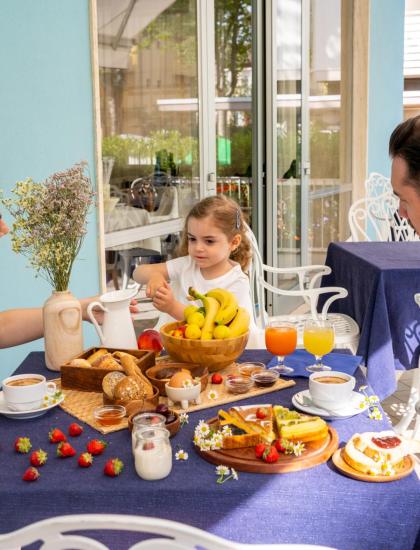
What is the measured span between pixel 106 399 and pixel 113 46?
3101mm

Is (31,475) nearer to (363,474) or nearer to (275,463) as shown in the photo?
(275,463)

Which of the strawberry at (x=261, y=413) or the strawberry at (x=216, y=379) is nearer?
the strawberry at (x=261, y=413)

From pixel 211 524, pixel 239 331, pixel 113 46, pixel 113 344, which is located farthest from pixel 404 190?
pixel 113 46

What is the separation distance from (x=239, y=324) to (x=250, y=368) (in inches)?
4.3

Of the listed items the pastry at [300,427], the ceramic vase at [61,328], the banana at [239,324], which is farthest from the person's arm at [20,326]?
the pastry at [300,427]

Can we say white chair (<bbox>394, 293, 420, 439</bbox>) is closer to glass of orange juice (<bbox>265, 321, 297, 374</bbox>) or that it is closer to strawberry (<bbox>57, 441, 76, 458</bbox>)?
glass of orange juice (<bbox>265, 321, 297, 374</bbox>)

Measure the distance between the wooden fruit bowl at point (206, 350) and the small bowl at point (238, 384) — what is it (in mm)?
88

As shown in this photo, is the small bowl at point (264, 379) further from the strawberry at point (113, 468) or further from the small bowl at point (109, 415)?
the strawberry at point (113, 468)

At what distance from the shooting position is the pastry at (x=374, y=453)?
1.21 m

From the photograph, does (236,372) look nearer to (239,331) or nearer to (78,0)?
(239,331)

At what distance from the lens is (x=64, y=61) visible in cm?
302

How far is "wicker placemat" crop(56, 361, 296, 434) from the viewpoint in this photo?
145 centimetres

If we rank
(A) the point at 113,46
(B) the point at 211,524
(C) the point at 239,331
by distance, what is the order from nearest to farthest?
(B) the point at 211,524 < (C) the point at 239,331 < (A) the point at 113,46

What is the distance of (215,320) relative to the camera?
5.76 feet
